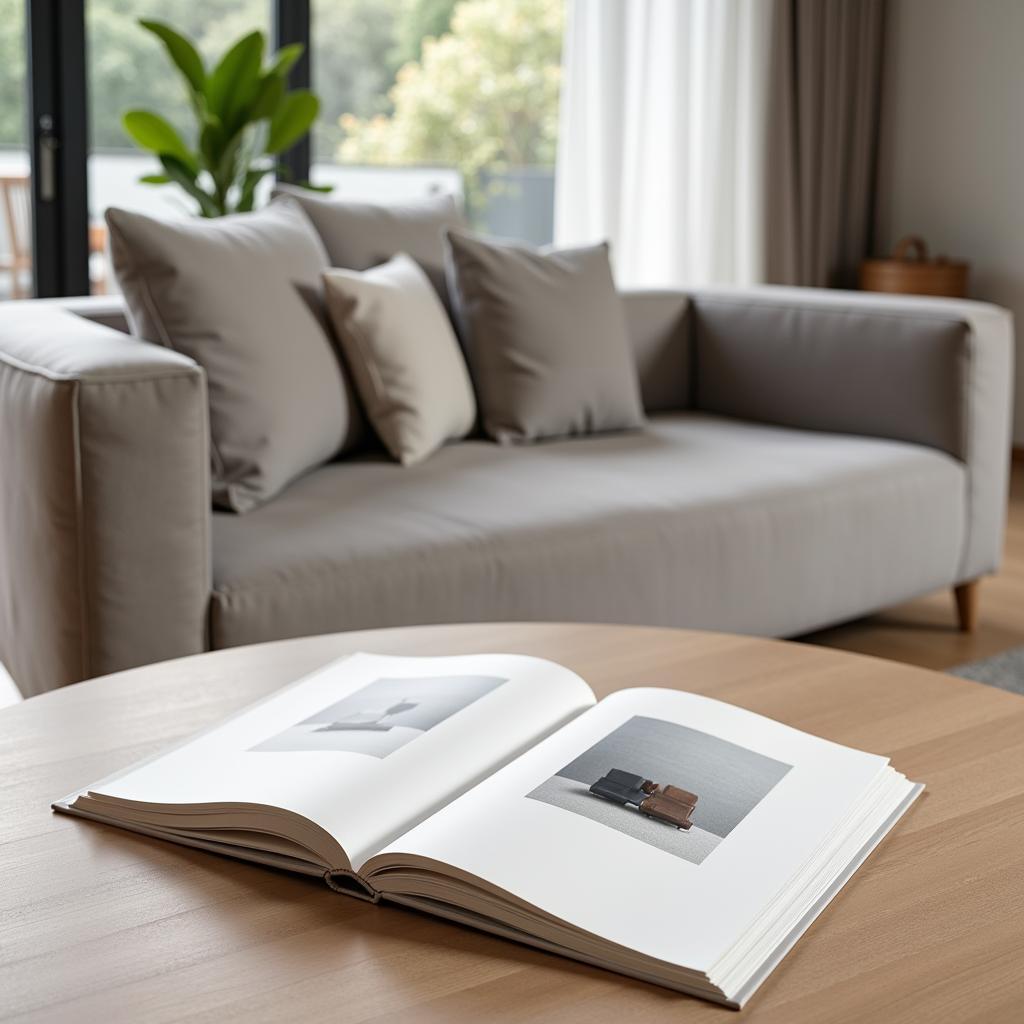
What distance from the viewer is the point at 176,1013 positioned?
26.4 inches

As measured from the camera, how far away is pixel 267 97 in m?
3.19

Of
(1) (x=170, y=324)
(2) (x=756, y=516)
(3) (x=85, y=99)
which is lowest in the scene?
(2) (x=756, y=516)

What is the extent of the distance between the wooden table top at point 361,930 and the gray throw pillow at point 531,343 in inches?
61.0

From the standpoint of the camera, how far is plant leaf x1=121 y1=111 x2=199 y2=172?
3143 mm

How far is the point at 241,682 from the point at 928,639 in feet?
6.49

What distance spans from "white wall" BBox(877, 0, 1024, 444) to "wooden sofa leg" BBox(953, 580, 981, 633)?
2.12m

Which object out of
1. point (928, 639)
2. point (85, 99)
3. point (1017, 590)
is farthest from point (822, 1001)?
point (85, 99)

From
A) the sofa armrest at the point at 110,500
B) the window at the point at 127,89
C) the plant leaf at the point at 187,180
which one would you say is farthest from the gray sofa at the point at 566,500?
the window at the point at 127,89

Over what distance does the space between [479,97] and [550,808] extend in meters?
4.22

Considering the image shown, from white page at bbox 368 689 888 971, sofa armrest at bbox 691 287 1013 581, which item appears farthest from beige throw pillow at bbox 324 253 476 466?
white page at bbox 368 689 888 971

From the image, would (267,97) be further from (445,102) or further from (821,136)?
(821,136)

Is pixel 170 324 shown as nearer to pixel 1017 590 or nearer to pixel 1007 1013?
pixel 1007 1013

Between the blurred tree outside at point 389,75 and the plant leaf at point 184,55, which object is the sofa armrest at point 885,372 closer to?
the plant leaf at point 184,55

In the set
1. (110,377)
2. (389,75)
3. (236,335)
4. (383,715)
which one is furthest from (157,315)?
(389,75)
